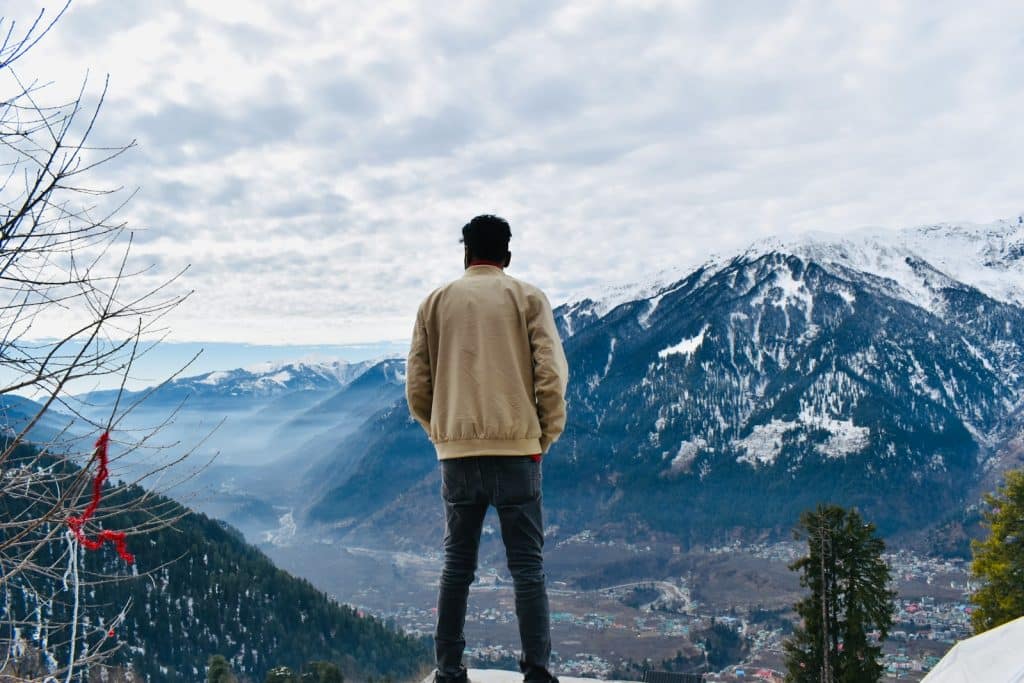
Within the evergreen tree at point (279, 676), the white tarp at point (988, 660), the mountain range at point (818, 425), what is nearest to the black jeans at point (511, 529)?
the white tarp at point (988, 660)

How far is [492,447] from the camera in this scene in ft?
13.3

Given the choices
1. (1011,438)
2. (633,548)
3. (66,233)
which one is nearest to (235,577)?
(66,233)

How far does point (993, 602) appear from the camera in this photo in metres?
17.5

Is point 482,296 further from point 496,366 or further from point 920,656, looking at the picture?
point 920,656

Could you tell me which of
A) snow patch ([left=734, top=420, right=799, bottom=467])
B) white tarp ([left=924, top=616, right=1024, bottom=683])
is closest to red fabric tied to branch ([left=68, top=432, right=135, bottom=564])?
white tarp ([left=924, top=616, right=1024, bottom=683])

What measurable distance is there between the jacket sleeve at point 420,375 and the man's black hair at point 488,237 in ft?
1.83

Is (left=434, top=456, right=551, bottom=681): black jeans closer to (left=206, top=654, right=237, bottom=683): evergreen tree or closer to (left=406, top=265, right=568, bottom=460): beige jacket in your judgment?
(left=406, top=265, right=568, bottom=460): beige jacket

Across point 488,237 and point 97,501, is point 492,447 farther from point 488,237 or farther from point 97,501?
point 97,501

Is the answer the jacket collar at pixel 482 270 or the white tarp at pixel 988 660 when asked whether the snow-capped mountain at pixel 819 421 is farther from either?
the jacket collar at pixel 482 270

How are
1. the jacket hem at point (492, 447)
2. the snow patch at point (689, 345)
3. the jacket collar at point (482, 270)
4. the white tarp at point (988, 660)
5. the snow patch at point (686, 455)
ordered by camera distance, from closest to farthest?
the jacket hem at point (492, 447) < the jacket collar at point (482, 270) < the white tarp at point (988, 660) < the snow patch at point (686, 455) < the snow patch at point (689, 345)

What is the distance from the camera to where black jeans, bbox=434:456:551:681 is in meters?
4.09

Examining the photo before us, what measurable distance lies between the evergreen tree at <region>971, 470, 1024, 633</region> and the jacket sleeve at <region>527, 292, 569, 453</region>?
1829 centimetres

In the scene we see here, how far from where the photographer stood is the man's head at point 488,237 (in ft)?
14.8

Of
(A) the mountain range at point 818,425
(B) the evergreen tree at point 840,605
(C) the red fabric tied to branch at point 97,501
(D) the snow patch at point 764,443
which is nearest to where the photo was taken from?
(C) the red fabric tied to branch at point 97,501
